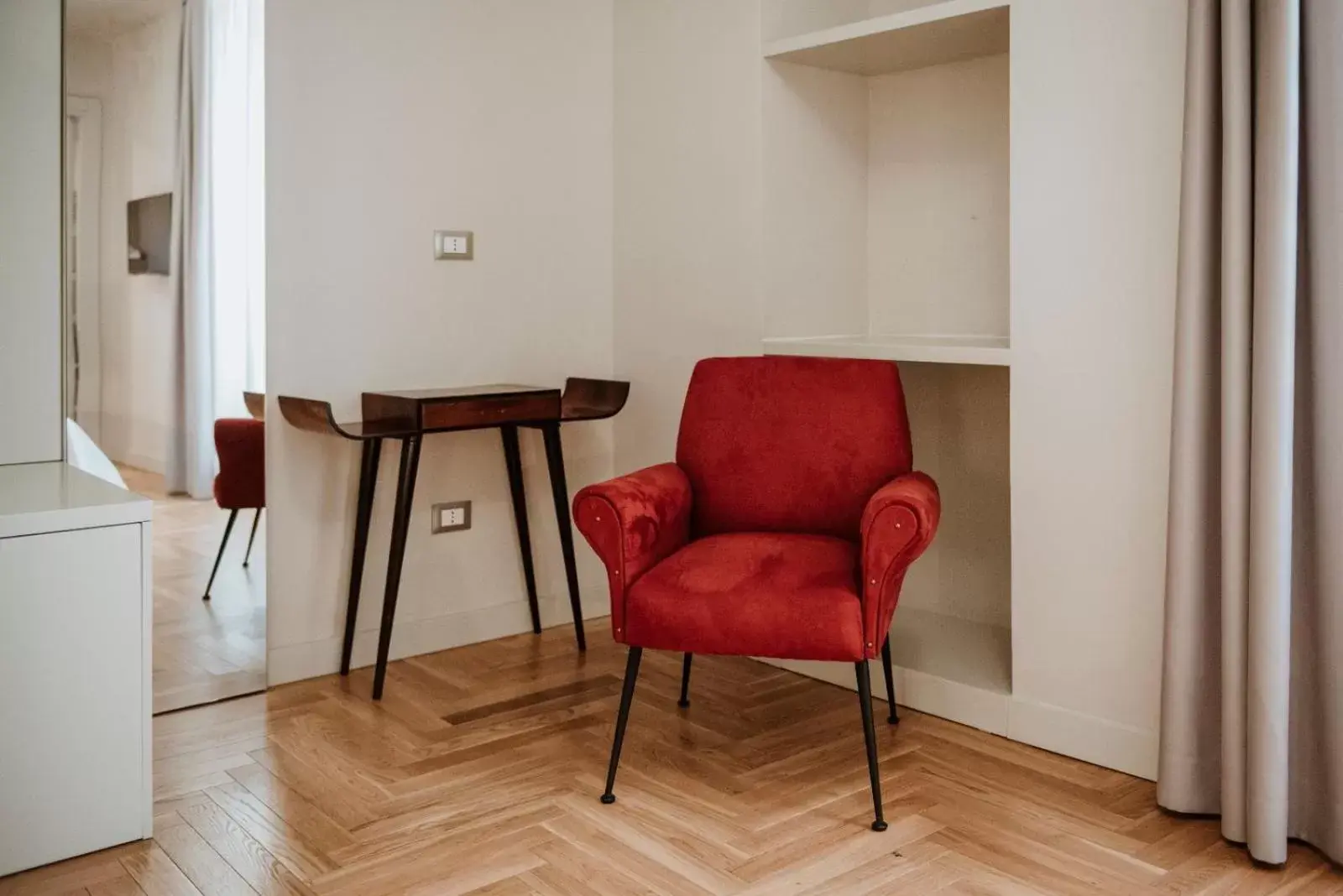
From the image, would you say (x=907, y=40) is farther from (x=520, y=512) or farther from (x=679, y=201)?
(x=520, y=512)

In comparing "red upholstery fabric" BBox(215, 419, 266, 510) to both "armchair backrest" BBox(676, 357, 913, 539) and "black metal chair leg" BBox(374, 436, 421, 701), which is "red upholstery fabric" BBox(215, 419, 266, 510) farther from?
"armchair backrest" BBox(676, 357, 913, 539)

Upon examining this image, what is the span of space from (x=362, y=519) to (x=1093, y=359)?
6.36ft

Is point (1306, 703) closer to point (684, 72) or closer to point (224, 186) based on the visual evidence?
point (684, 72)

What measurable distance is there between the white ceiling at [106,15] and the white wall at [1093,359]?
204 centimetres

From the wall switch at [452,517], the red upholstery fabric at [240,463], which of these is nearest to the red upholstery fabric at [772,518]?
the wall switch at [452,517]

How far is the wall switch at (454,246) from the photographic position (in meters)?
3.62

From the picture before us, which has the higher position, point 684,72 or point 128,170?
point 684,72

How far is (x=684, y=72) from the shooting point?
3697mm

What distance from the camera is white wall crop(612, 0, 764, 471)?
3521 mm

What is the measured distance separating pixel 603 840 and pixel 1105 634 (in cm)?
119

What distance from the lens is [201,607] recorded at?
10.6 feet

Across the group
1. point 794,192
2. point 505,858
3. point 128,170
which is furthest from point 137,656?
point 794,192

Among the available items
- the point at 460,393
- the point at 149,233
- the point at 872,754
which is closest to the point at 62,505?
the point at 149,233

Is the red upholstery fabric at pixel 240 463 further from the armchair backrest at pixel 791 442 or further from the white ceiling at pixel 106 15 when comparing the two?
the armchair backrest at pixel 791 442
